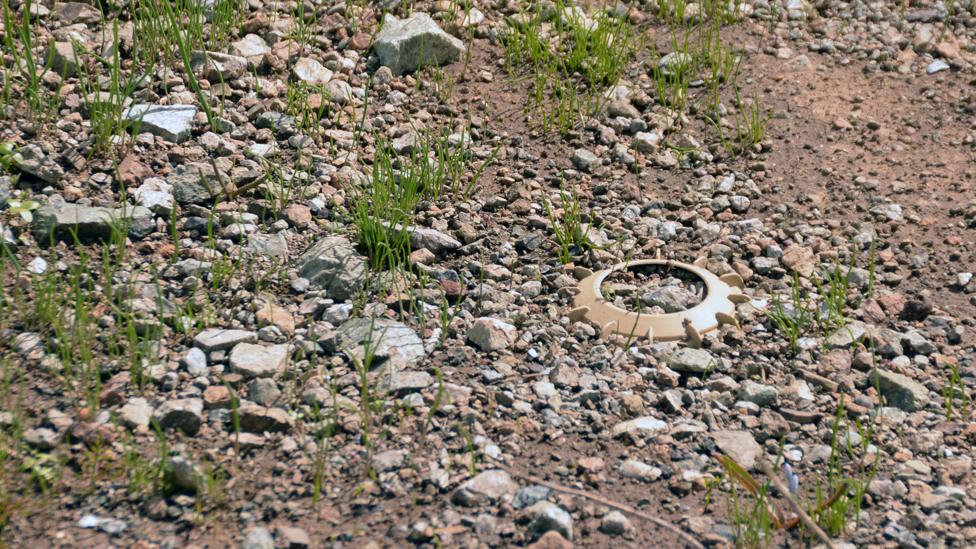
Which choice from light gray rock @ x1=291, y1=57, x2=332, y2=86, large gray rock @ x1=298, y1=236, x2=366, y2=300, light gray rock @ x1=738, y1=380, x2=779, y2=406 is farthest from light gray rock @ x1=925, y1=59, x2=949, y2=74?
large gray rock @ x1=298, y1=236, x2=366, y2=300

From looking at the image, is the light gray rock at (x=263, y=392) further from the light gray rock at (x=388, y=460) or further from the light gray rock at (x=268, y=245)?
the light gray rock at (x=268, y=245)

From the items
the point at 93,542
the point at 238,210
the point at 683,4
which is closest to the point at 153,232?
the point at 238,210

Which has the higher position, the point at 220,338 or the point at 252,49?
the point at 252,49

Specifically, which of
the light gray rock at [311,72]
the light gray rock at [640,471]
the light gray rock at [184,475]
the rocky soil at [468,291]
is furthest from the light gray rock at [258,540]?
the light gray rock at [311,72]

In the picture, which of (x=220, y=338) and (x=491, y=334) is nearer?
(x=220, y=338)

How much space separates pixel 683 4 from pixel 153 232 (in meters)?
3.28

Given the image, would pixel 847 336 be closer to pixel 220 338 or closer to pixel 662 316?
pixel 662 316

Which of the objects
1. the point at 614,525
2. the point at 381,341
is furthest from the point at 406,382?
the point at 614,525

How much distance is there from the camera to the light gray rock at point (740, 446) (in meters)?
3.11

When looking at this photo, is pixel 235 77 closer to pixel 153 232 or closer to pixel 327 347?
pixel 153 232

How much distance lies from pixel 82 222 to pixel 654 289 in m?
2.20

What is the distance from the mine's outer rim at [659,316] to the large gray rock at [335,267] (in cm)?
85

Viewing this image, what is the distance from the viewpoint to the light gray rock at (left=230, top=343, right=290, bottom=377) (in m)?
3.29

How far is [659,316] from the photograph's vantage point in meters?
3.81
